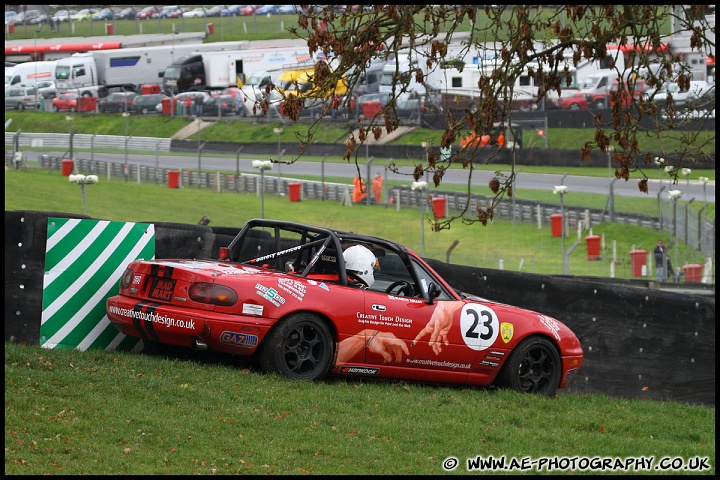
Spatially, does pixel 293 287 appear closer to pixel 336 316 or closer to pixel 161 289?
pixel 336 316

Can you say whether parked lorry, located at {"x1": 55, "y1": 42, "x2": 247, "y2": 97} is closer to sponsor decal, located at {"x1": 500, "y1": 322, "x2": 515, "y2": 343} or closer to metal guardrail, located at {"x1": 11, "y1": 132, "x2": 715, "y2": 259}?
metal guardrail, located at {"x1": 11, "y1": 132, "x2": 715, "y2": 259}

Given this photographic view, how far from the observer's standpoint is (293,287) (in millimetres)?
8789

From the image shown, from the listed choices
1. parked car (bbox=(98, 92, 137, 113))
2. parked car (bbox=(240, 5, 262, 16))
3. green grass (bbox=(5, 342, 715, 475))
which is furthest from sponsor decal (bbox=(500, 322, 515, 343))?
parked car (bbox=(240, 5, 262, 16))

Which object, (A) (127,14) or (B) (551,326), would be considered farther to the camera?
(A) (127,14)

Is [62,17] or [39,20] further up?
[62,17]

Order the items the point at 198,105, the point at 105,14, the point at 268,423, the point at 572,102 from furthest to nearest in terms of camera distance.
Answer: the point at 105,14
the point at 572,102
the point at 198,105
the point at 268,423

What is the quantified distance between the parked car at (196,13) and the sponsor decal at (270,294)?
71062mm

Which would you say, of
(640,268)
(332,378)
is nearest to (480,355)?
(332,378)

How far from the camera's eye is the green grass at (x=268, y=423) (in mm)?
6316

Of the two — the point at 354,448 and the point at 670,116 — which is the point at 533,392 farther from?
the point at 354,448

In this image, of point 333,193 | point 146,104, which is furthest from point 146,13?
point 333,193

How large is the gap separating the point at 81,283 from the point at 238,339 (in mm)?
1870

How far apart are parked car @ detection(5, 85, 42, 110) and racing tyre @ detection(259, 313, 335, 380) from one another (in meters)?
31.7

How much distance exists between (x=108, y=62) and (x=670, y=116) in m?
42.1
